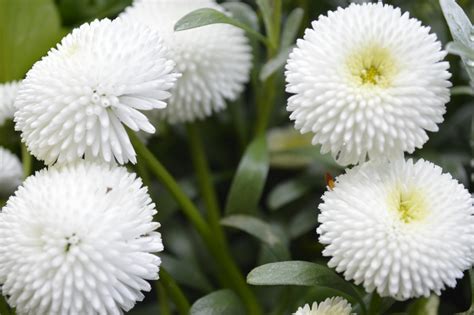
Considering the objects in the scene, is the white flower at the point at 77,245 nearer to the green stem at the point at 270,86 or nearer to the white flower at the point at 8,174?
the white flower at the point at 8,174

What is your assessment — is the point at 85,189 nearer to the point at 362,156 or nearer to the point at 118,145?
the point at 118,145

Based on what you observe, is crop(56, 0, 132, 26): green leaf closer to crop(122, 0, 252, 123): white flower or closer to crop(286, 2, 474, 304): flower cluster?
crop(122, 0, 252, 123): white flower

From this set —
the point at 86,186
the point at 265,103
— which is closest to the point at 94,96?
the point at 86,186

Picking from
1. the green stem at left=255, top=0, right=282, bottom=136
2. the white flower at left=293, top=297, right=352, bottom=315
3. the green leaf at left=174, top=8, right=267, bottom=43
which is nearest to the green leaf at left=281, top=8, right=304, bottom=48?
the green stem at left=255, top=0, right=282, bottom=136

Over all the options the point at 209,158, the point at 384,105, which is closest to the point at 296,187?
the point at 209,158

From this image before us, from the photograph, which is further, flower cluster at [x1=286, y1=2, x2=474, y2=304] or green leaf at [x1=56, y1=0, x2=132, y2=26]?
green leaf at [x1=56, y1=0, x2=132, y2=26]

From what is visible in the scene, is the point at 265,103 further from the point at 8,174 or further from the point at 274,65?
the point at 8,174
